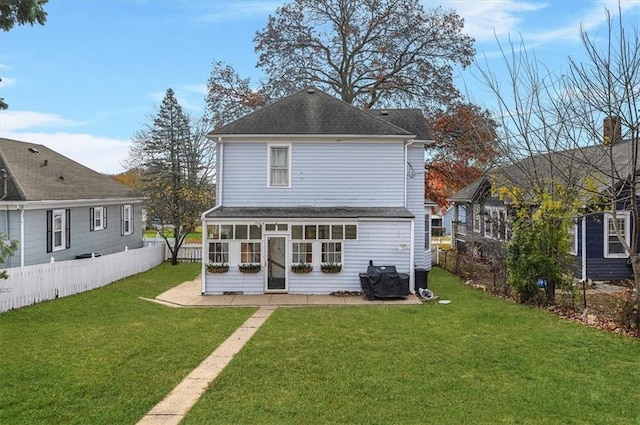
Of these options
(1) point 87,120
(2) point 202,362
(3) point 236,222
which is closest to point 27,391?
(2) point 202,362

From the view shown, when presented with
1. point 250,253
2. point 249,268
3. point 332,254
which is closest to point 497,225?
point 332,254

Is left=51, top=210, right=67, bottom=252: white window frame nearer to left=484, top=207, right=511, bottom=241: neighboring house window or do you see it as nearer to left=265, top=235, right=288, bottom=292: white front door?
left=265, top=235, right=288, bottom=292: white front door

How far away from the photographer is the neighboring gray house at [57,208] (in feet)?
48.7

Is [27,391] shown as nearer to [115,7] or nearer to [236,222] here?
[236,222]

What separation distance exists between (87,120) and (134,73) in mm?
8898

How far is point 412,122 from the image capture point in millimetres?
19812

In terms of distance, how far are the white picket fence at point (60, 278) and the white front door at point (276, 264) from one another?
6487 mm

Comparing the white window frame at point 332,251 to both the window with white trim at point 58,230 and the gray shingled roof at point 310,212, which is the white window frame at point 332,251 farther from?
the window with white trim at point 58,230

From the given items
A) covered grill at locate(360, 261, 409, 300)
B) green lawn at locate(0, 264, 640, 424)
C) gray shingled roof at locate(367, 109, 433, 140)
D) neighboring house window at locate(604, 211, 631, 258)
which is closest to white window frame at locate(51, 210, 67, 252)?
green lawn at locate(0, 264, 640, 424)

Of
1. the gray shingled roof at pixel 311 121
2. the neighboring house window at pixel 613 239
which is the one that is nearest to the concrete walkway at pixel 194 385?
the gray shingled roof at pixel 311 121

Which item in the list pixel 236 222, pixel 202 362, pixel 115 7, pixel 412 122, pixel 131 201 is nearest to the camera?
pixel 202 362

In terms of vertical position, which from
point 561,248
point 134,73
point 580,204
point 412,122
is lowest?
point 561,248

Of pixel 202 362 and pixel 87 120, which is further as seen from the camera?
pixel 87 120

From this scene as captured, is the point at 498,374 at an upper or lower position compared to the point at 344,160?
lower
